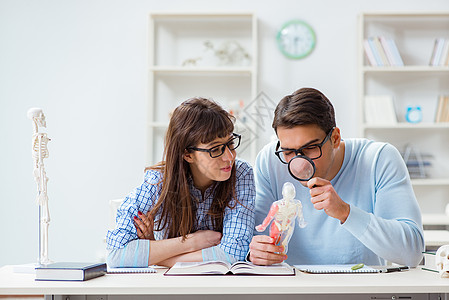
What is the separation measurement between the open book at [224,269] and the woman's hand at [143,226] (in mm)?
186

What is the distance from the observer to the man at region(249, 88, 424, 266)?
1.60 m

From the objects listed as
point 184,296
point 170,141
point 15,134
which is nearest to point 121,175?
point 15,134

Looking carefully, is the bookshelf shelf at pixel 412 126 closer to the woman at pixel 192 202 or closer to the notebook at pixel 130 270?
the woman at pixel 192 202

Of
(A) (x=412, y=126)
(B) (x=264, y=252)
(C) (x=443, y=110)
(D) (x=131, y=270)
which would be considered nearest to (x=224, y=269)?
(B) (x=264, y=252)

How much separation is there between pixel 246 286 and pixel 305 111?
61 cm

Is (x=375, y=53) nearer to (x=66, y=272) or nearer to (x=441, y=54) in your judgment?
(x=441, y=54)

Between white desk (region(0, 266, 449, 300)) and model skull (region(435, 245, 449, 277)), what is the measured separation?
0.08 feet

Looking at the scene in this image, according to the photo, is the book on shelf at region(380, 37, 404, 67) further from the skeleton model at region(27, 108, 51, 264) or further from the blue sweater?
the skeleton model at region(27, 108, 51, 264)

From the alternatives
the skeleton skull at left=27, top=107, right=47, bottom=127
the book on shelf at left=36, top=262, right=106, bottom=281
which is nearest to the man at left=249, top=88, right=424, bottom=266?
the book on shelf at left=36, top=262, right=106, bottom=281

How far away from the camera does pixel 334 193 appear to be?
5.11 ft

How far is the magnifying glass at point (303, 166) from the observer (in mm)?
1622

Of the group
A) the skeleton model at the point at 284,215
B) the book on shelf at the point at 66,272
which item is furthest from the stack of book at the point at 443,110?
the book on shelf at the point at 66,272

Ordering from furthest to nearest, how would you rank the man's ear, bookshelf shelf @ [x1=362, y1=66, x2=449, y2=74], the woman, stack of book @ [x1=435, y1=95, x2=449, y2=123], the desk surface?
1. stack of book @ [x1=435, y1=95, x2=449, y2=123]
2. bookshelf shelf @ [x1=362, y1=66, x2=449, y2=74]
3. the man's ear
4. the woman
5. the desk surface

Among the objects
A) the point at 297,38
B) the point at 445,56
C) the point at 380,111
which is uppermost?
the point at 297,38
